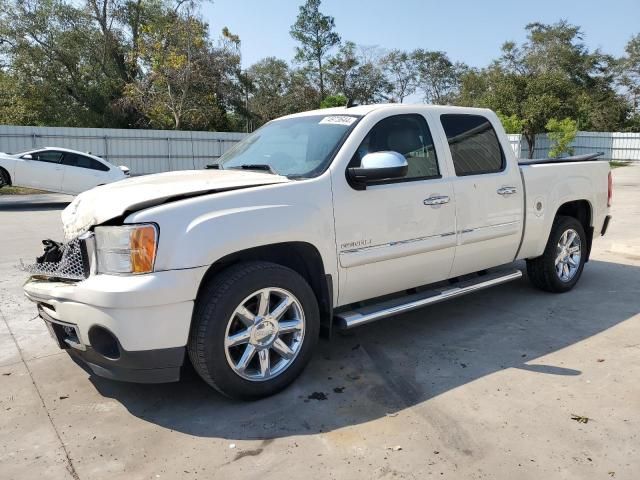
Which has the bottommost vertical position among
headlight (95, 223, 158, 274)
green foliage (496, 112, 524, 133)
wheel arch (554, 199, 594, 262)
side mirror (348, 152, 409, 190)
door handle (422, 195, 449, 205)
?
wheel arch (554, 199, 594, 262)

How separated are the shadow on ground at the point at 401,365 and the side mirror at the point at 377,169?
4.48 ft

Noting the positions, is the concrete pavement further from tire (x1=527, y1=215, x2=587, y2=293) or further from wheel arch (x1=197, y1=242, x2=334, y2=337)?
tire (x1=527, y1=215, x2=587, y2=293)

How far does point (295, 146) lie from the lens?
4.21 metres

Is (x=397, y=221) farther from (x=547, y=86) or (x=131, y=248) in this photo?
(x=547, y=86)

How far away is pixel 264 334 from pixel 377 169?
4.34ft

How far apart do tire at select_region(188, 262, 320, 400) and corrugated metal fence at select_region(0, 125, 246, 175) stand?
21499 millimetres

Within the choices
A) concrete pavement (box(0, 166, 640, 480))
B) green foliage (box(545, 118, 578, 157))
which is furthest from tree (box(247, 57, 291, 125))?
concrete pavement (box(0, 166, 640, 480))

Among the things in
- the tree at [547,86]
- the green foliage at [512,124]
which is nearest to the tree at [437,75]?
the tree at [547,86]

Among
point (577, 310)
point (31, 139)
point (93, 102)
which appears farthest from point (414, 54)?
point (577, 310)

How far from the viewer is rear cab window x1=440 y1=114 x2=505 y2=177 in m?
4.60

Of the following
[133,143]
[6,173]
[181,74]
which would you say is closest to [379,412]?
[6,173]

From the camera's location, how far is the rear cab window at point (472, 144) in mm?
4598

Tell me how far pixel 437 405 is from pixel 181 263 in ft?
5.91

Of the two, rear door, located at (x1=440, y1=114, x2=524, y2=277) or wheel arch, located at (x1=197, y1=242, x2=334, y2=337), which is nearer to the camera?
wheel arch, located at (x1=197, y1=242, x2=334, y2=337)
